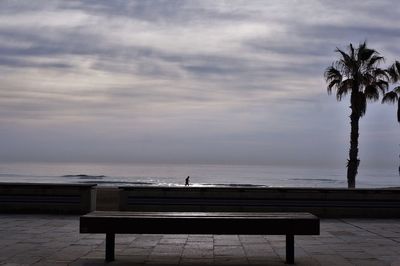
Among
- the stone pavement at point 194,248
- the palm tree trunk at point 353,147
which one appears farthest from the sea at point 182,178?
the stone pavement at point 194,248

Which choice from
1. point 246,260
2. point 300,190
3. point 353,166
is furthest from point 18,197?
point 353,166

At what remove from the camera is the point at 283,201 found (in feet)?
48.3

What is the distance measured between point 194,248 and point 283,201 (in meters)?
5.45

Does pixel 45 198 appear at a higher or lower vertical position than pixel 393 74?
lower

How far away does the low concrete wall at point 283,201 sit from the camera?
578 inches

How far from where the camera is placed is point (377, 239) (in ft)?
35.5

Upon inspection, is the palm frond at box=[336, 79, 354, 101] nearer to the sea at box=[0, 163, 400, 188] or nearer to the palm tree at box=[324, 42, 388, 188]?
the palm tree at box=[324, 42, 388, 188]

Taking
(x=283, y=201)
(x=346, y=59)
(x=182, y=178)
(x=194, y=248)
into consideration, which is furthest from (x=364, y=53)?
(x=182, y=178)

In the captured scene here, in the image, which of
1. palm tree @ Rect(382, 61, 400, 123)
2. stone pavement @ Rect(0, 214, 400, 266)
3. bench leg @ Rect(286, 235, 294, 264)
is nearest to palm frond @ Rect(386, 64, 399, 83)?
palm tree @ Rect(382, 61, 400, 123)

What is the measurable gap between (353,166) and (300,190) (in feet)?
44.4

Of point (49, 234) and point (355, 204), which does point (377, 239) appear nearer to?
point (355, 204)

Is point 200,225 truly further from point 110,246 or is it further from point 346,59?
point 346,59

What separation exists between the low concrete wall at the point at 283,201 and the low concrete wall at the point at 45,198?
42.1 inches

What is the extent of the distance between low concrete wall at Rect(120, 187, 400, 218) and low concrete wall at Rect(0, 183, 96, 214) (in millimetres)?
1069
